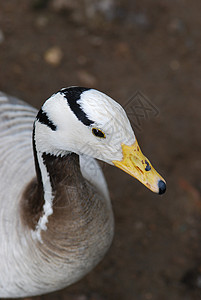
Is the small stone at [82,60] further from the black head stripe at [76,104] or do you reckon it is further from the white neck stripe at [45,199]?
the black head stripe at [76,104]

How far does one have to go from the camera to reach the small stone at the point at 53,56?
3122 millimetres

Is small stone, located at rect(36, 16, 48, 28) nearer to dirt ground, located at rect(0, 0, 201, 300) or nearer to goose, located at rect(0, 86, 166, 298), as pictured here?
dirt ground, located at rect(0, 0, 201, 300)

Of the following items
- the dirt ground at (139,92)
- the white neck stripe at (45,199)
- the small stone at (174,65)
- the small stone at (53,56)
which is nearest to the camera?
the white neck stripe at (45,199)

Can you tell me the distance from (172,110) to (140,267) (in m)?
1.23

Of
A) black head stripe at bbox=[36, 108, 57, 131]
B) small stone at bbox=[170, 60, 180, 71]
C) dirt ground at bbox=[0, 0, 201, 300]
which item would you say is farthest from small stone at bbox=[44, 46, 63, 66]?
black head stripe at bbox=[36, 108, 57, 131]

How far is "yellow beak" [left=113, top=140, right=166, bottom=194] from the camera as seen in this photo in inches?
51.2

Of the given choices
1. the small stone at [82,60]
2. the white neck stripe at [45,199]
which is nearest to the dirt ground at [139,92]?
the small stone at [82,60]

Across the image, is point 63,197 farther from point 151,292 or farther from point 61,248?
point 151,292

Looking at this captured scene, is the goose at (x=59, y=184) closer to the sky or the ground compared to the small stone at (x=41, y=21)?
closer to the ground

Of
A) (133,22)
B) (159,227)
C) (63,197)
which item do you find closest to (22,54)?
(133,22)

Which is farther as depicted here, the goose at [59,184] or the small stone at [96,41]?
the small stone at [96,41]

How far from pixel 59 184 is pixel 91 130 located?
1.12 feet

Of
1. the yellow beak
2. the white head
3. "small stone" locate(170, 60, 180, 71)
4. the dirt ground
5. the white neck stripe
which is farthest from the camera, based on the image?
"small stone" locate(170, 60, 180, 71)

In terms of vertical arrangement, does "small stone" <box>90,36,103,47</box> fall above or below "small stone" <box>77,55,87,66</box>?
above
